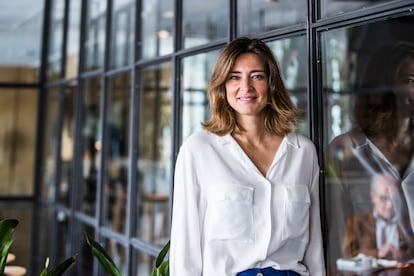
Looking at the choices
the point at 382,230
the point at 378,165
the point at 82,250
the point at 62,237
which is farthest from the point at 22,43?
the point at 378,165

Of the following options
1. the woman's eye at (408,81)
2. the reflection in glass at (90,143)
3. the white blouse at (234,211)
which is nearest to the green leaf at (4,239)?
the white blouse at (234,211)

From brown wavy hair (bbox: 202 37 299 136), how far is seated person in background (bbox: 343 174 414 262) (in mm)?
780

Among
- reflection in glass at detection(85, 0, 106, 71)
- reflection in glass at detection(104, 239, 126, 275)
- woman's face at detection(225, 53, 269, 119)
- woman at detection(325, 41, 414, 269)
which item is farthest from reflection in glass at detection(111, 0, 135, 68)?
woman's face at detection(225, 53, 269, 119)

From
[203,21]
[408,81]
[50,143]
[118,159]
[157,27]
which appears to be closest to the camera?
[408,81]

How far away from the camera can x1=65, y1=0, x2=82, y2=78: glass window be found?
4344 millimetres

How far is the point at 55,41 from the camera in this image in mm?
5066

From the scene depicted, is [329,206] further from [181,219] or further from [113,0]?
[113,0]

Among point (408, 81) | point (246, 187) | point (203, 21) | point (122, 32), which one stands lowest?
point (246, 187)

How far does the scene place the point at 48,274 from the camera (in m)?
1.79

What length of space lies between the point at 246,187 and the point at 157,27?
2061 millimetres

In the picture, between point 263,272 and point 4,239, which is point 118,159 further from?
point 263,272

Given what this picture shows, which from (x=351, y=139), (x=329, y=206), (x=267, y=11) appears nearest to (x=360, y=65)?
(x=267, y=11)

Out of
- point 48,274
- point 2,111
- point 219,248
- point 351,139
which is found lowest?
point 48,274

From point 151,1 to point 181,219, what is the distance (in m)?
2.27
